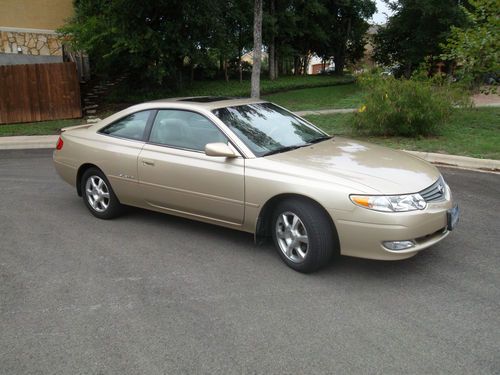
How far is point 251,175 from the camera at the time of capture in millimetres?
4617

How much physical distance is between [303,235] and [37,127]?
1242 cm

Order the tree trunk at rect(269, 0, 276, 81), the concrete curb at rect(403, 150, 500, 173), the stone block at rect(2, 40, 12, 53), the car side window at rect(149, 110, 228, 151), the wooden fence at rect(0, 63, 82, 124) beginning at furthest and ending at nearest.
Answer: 1. the tree trunk at rect(269, 0, 276, 81)
2. the stone block at rect(2, 40, 12, 53)
3. the wooden fence at rect(0, 63, 82, 124)
4. the concrete curb at rect(403, 150, 500, 173)
5. the car side window at rect(149, 110, 228, 151)

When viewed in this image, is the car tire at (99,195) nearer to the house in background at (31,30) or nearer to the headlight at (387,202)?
the headlight at (387,202)

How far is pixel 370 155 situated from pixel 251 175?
3.92ft

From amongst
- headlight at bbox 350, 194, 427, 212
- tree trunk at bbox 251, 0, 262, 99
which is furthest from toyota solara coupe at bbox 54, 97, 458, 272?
tree trunk at bbox 251, 0, 262, 99

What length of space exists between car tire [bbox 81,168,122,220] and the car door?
622 mm

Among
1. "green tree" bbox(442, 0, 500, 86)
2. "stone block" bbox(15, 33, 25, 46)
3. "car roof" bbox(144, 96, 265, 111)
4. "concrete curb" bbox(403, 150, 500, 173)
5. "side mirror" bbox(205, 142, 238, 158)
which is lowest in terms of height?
"concrete curb" bbox(403, 150, 500, 173)

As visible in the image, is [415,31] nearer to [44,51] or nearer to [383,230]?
[44,51]

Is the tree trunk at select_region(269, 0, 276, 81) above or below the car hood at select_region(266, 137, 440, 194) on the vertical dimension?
above

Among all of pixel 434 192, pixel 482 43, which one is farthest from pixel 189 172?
pixel 482 43

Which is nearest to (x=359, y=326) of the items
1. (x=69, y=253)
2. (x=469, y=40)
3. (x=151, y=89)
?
(x=69, y=253)

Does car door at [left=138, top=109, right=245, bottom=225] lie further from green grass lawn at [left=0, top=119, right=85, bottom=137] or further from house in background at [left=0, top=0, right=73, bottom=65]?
house in background at [left=0, top=0, right=73, bottom=65]

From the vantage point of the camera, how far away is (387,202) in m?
4.01

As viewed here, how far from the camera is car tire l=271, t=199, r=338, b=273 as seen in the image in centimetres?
420
